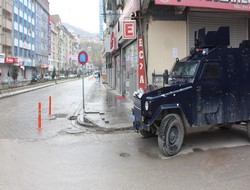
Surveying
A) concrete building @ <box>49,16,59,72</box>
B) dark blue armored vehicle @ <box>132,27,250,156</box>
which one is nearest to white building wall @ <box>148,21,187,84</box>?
dark blue armored vehicle @ <box>132,27,250,156</box>

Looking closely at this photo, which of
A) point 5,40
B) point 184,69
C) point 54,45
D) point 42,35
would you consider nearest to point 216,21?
point 184,69

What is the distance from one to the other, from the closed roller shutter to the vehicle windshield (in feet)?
16.8

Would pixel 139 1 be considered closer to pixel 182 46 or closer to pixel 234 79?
pixel 182 46

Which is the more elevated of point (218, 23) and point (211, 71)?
point (218, 23)

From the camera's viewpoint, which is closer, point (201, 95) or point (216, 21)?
point (201, 95)

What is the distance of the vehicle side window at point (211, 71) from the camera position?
7.15 meters

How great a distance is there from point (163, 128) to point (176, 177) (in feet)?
5.03

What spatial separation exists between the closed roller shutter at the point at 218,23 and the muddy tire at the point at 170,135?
7.00m

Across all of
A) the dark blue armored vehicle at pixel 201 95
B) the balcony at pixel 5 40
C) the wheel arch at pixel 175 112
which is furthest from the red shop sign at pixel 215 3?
the balcony at pixel 5 40

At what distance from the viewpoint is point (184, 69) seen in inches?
306

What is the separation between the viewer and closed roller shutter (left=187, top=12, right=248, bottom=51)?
512 inches

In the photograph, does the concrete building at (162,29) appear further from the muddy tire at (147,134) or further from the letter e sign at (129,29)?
the muddy tire at (147,134)

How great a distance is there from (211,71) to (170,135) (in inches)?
76.8

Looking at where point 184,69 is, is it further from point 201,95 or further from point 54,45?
A: point 54,45
